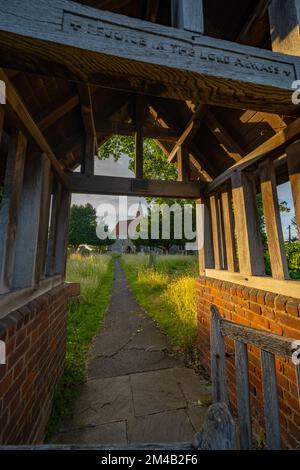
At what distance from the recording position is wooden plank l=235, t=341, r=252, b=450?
1360mm

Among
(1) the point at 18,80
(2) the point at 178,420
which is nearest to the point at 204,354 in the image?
(2) the point at 178,420

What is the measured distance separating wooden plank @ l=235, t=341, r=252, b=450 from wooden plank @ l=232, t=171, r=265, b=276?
1.20 m

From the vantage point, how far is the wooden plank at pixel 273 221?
7.07 feet

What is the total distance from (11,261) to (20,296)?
305mm

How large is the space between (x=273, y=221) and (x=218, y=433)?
6.59ft

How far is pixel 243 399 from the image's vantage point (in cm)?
141

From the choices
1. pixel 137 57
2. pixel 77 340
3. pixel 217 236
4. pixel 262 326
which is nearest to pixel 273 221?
pixel 262 326

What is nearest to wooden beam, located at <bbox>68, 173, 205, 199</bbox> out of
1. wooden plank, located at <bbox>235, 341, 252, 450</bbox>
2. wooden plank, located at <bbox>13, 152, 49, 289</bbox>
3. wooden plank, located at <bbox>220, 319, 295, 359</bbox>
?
wooden plank, located at <bbox>13, 152, 49, 289</bbox>

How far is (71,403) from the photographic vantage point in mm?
2646

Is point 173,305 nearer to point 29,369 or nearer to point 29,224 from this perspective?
point 29,369

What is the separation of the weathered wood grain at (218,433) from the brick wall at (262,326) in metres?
0.96

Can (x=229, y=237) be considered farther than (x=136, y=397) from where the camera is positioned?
Yes

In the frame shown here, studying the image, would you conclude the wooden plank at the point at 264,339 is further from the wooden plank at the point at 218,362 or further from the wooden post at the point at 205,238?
the wooden post at the point at 205,238

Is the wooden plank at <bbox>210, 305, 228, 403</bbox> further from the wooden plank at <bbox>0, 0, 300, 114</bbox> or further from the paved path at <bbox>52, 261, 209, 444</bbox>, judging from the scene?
the wooden plank at <bbox>0, 0, 300, 114</bbox>
